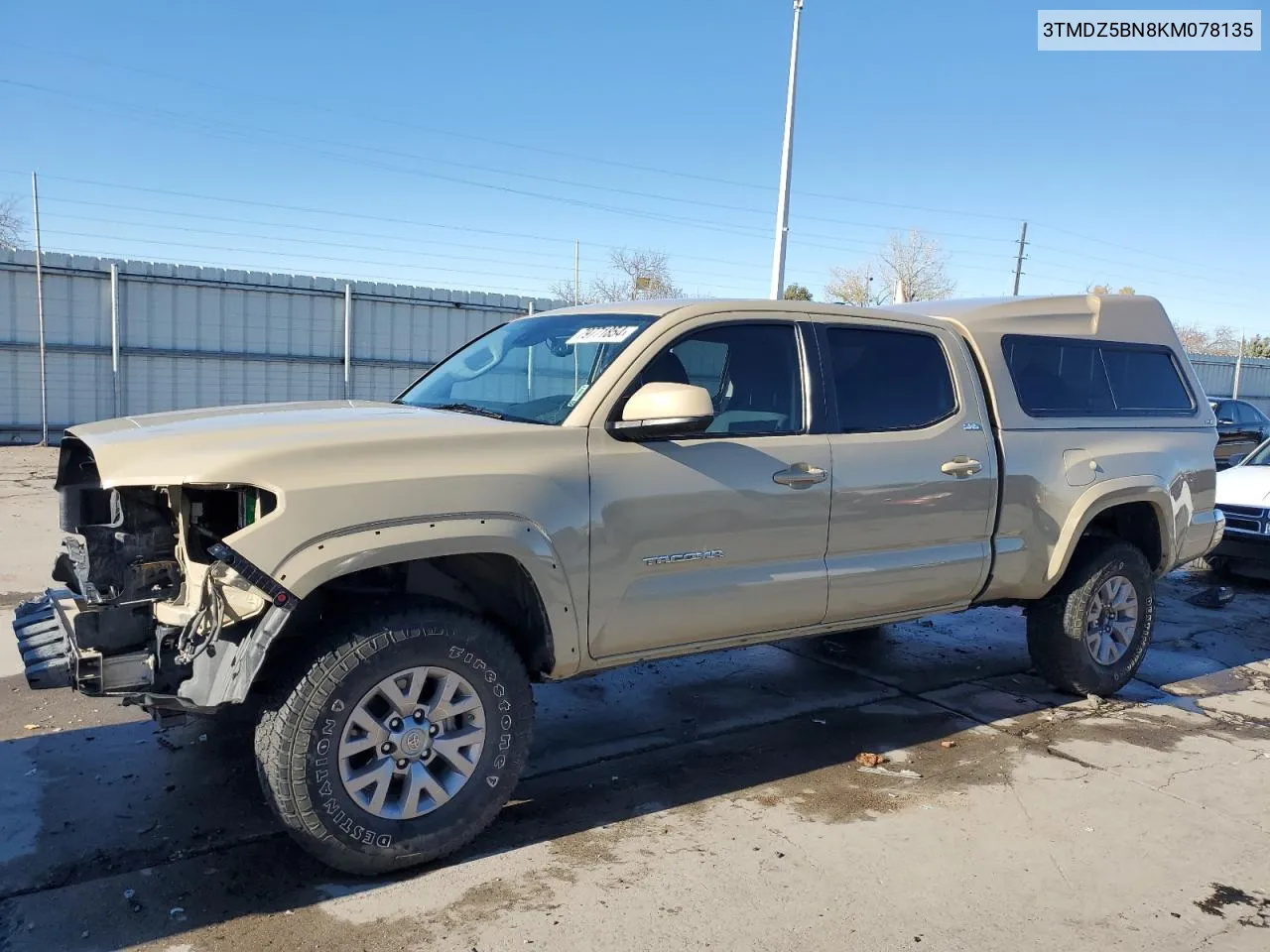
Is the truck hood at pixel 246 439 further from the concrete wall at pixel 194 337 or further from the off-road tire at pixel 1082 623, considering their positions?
the concrete wall at pixel 194 337

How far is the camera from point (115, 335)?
15.6 m

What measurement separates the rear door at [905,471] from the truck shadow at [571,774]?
74cm

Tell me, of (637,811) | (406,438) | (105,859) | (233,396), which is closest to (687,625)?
(637,811)

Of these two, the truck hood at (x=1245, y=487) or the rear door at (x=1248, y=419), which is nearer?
the truck hood at (x=1245, y=487)

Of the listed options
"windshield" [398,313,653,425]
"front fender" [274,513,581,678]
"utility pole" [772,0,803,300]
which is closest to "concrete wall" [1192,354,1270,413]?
"utility pole" [772,0,803,300]

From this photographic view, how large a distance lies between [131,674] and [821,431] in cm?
280

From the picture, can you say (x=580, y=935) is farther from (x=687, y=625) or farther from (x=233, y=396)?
(x=233, y=396)

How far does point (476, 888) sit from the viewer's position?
3.28 m

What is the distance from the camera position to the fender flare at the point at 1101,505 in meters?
5.15

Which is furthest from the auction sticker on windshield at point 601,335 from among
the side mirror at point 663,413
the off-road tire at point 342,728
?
the off-road tire at point 342,728

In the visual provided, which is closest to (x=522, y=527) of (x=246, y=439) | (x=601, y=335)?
(x=246, y=439)

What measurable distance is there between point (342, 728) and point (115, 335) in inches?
580

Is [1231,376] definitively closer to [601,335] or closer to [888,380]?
[888,380]

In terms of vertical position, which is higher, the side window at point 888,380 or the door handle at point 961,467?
the side window at point 888,380
